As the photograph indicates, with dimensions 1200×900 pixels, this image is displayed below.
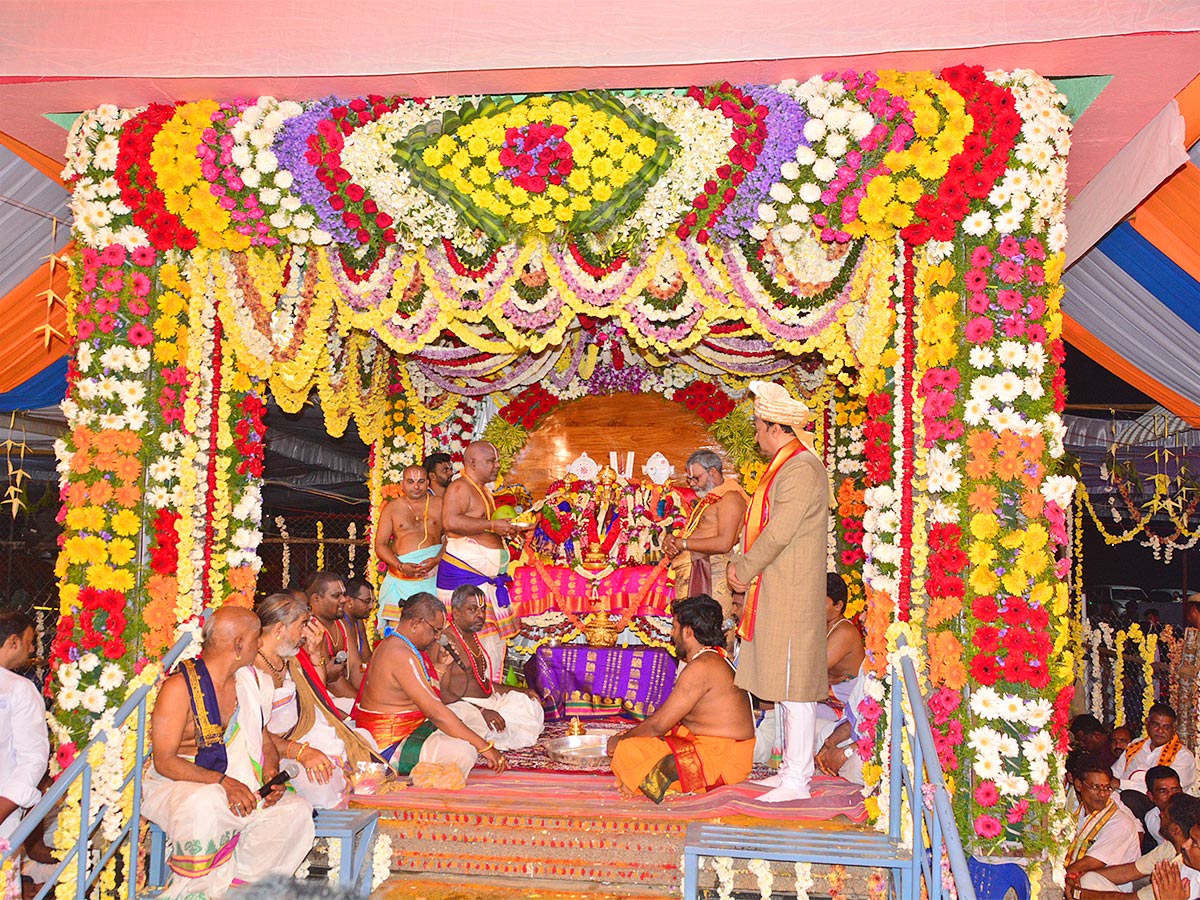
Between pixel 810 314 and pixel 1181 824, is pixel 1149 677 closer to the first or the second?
pixel 1181 824

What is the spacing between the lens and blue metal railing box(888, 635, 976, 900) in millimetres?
4285

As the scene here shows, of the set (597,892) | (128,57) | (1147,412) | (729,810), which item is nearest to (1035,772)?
(729,810)

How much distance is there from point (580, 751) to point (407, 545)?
2.81 meters

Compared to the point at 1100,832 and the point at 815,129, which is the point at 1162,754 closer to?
the point at 1100,832

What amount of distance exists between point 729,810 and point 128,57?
470 cm

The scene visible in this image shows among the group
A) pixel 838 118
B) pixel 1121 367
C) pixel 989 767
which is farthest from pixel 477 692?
pixel 1121 367

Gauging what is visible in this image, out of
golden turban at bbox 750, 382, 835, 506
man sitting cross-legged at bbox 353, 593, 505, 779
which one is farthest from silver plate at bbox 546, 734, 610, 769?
golden turban at bbox 750, 382, 835, 506

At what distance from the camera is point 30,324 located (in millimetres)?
7379

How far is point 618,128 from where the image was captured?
220 inches

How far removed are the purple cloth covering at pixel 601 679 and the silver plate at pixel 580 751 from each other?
1144 mm

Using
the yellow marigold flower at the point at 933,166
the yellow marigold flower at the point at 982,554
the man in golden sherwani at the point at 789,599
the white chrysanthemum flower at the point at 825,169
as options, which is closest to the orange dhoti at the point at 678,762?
the man in golden sherwani at the point at 789,599

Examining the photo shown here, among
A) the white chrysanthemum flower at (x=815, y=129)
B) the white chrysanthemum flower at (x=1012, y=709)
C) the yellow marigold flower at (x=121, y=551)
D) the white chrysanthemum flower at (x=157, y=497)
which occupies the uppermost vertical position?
the white chrysanthemum flower at (x=815, y=129)

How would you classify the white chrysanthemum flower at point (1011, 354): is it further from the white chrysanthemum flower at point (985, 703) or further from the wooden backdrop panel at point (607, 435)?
the wooden backdrop panel at point (607, 435)

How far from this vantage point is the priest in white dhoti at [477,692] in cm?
691
